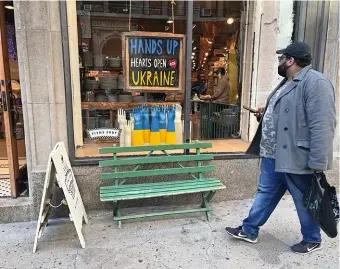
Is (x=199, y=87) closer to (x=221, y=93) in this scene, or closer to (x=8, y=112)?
(x=221, y=93)

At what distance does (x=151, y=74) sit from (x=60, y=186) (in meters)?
1.80

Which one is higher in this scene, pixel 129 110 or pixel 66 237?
pixel 129 110

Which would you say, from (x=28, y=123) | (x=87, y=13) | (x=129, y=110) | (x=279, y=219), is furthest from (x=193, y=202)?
(x=87, y=13)

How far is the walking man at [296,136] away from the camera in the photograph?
7.75ft

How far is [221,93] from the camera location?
195 inches

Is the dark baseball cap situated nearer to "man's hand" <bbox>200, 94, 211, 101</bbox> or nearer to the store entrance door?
"man's hand" <bbox>200, 94, 211, 101</bbox>

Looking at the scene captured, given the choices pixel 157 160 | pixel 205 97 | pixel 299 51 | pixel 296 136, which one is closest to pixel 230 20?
pixel 205 97

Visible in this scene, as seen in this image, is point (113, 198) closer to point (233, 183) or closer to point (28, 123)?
point (28, 123)

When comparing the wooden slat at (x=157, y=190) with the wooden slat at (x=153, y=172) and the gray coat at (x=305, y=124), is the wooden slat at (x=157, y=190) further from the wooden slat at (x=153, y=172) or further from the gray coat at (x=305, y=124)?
the gray coat at (x=305, y=124)

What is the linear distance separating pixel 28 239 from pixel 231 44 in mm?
4163

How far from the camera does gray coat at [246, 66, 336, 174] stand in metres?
2.35

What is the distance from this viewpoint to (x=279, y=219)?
11.5ft

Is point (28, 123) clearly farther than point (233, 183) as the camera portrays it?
No

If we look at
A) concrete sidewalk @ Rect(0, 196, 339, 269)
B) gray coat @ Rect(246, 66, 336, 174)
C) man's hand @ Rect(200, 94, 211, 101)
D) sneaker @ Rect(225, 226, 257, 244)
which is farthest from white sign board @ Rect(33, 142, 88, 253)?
man's hand @ Rect(200, 94, 211, 101)
